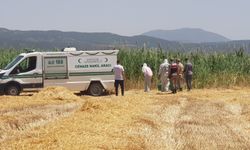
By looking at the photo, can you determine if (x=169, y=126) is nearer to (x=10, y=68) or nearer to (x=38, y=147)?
(x=38, y=147)

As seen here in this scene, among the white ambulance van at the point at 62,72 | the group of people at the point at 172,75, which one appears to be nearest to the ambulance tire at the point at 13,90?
the white ambulance van at the point at 62,72

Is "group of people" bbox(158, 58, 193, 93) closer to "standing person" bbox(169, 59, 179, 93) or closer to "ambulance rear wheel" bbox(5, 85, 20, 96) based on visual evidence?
"standing person" bbox(169, 59, 179, 93)

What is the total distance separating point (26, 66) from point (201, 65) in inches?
486

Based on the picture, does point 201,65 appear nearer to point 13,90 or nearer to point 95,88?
point 95,88

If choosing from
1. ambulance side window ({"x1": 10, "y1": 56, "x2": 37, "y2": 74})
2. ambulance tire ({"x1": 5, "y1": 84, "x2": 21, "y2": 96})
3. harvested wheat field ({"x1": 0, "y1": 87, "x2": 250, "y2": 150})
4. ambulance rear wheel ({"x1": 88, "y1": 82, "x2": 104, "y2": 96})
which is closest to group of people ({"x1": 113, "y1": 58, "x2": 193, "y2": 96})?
ambulance rear wheel ({"x1": 88, "y1": 82, "x2": 104, "y2": 96})

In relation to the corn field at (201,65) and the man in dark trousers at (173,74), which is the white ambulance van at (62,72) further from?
the corn field at (201,65)

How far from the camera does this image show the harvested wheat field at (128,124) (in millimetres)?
13148

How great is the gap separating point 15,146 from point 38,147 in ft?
1.91

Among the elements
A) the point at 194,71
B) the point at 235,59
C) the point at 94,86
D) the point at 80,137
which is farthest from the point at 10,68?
the point at 80,137

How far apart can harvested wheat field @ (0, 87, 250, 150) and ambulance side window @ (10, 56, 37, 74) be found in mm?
5163

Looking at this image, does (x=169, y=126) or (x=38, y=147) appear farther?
(x=169, y=126)

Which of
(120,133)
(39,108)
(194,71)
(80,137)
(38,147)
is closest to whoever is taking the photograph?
(38,147)

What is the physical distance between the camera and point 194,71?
38906 mm

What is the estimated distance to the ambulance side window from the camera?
31.5m
